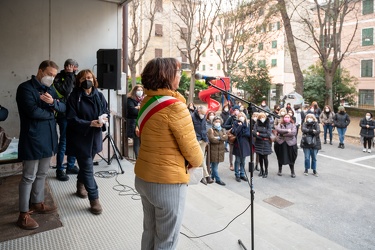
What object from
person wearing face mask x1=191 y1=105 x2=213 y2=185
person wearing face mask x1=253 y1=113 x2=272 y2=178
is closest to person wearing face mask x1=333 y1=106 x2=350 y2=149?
person wearing face mask x1=253 y1=113 x2=272 y2=178

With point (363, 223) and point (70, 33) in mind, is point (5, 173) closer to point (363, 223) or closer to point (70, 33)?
point (70, 33)

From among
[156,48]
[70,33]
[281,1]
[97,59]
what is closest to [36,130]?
[97,59]

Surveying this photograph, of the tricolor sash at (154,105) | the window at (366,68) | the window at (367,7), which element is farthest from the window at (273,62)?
the tricolor sash at (154,105)

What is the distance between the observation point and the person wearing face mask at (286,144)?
25.2 feet

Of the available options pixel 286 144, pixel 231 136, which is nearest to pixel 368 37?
pixel 286 144

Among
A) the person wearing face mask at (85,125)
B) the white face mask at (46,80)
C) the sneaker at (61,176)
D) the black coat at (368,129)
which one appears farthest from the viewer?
the black coat at (368,129)

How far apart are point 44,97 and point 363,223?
522 cm

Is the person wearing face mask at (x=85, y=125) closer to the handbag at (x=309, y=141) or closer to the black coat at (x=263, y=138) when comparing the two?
the black coat at (x=263, y=138)

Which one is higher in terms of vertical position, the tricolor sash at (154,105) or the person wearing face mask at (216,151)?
the tricolor sash at (154,105)

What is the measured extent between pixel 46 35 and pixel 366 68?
29225 millimetres

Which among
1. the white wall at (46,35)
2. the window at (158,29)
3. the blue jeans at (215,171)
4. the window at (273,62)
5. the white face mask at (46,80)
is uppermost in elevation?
the window at (158,29)

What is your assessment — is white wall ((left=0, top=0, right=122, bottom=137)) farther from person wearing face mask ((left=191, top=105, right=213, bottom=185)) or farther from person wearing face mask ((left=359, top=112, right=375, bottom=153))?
person wearing face mask ((left=359, top=112, right=375, bottom=153))

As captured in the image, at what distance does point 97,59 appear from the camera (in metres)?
5.68

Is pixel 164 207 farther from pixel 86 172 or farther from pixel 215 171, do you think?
pixel 215 171
